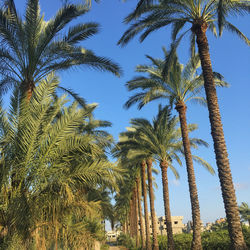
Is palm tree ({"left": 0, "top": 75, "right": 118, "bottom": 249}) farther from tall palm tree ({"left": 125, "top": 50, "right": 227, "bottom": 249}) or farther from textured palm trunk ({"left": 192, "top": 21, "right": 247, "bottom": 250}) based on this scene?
tall palm tree ({"left": 125, "top": 50, "right": 227, "bottom": 249})

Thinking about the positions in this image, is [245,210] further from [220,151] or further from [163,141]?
[220,151]

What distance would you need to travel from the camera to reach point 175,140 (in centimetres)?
2088

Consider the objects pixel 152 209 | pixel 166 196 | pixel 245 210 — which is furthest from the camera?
pixel 245 210

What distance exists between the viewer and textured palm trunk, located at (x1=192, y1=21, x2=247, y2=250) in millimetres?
8227

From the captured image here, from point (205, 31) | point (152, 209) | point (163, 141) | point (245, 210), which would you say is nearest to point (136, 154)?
point (163, 141)

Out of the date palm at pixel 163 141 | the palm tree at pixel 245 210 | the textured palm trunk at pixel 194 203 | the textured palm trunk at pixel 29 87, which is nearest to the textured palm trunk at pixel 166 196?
the date palm at pixel 163 141

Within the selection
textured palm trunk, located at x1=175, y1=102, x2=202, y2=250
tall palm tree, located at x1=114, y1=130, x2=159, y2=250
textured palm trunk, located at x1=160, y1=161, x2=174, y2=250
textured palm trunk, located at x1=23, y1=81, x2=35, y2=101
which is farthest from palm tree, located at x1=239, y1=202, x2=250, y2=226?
textured palm trunk, located at x1=23, y1=81, x2=35, y2=101

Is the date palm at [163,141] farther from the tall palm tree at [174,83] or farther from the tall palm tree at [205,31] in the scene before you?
the tall palm tree at [205,31]

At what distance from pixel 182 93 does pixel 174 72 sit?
142cm

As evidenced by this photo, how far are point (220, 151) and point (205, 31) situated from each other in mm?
5055

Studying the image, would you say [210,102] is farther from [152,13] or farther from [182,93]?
[182,93]

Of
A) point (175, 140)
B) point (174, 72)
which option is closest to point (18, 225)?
point (174, 72)

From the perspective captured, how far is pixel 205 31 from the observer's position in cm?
1097

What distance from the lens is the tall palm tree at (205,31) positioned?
8.52 meters
